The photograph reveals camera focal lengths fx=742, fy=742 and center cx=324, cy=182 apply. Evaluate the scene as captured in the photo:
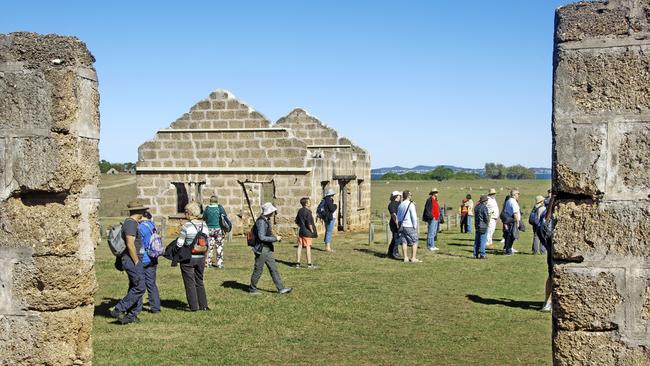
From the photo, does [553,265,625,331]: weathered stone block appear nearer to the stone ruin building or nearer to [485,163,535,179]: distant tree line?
the stone ruin building

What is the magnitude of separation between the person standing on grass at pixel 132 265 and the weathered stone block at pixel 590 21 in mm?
Answer: 7427

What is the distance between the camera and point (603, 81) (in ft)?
15.3

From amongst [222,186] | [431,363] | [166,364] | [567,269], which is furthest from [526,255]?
[567,269]

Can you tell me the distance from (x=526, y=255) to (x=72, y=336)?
15.9 metres

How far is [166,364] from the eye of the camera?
8.95 metres

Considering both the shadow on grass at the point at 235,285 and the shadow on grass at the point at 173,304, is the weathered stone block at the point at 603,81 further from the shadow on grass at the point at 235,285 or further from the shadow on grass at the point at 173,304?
the shadow on grass at the point at 235,285

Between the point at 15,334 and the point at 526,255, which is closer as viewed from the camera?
the point at 15,334

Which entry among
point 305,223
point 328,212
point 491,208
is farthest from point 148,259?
point 491,208

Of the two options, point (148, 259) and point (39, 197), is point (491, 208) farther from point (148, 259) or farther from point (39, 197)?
point (39, 197)

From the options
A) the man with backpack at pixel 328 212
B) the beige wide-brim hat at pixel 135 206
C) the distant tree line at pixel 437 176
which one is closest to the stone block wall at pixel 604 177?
the beige wide-brim hat at pixel 135 206

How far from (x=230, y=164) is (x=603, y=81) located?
20068mm

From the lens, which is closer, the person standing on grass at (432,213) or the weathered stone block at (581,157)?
the weathered stone block at (581,157)

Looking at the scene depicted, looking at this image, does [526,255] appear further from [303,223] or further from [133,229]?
[133,229]

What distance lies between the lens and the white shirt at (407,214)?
17500 millimetres
